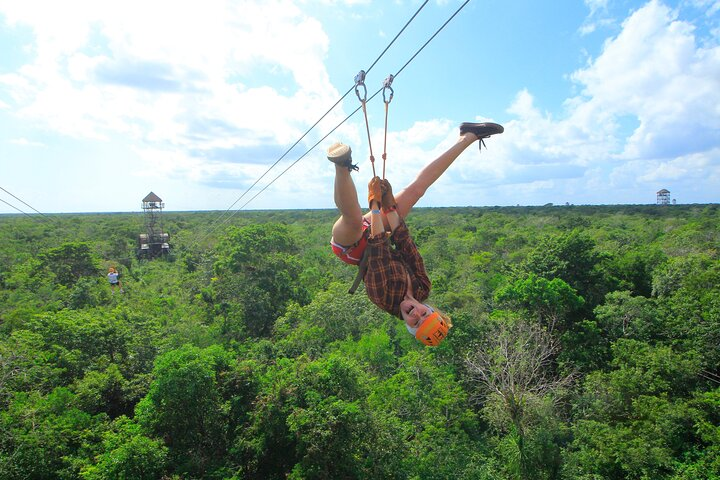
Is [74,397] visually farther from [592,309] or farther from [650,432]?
[592,309]

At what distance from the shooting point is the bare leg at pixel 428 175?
3.72 m

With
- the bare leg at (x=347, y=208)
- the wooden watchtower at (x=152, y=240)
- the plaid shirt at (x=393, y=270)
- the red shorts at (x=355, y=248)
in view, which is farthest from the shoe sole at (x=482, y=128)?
the wooden watchtower at (x=152, y=240)

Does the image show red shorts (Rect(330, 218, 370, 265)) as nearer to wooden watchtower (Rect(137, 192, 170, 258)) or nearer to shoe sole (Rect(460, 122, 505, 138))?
shoe sole (Rect(460, 122, 505, 138))

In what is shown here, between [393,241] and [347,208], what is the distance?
826 millimetres

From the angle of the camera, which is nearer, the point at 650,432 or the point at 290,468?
the point at 650,432

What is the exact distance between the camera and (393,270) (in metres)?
3.61

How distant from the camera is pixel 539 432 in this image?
35.9 feet

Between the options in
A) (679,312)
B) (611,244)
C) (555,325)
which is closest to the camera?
(679,312)

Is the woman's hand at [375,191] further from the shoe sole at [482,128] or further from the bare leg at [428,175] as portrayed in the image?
the shoe sole at [482,128]

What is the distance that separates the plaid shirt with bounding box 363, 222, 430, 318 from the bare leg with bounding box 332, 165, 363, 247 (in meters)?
0.24

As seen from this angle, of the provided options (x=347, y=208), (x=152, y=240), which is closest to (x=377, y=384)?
(x=347, y=208)

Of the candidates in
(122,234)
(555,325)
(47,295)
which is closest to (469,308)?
(555,325)

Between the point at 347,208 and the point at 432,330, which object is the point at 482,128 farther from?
the point at 432,330

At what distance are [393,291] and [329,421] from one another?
271 inches
